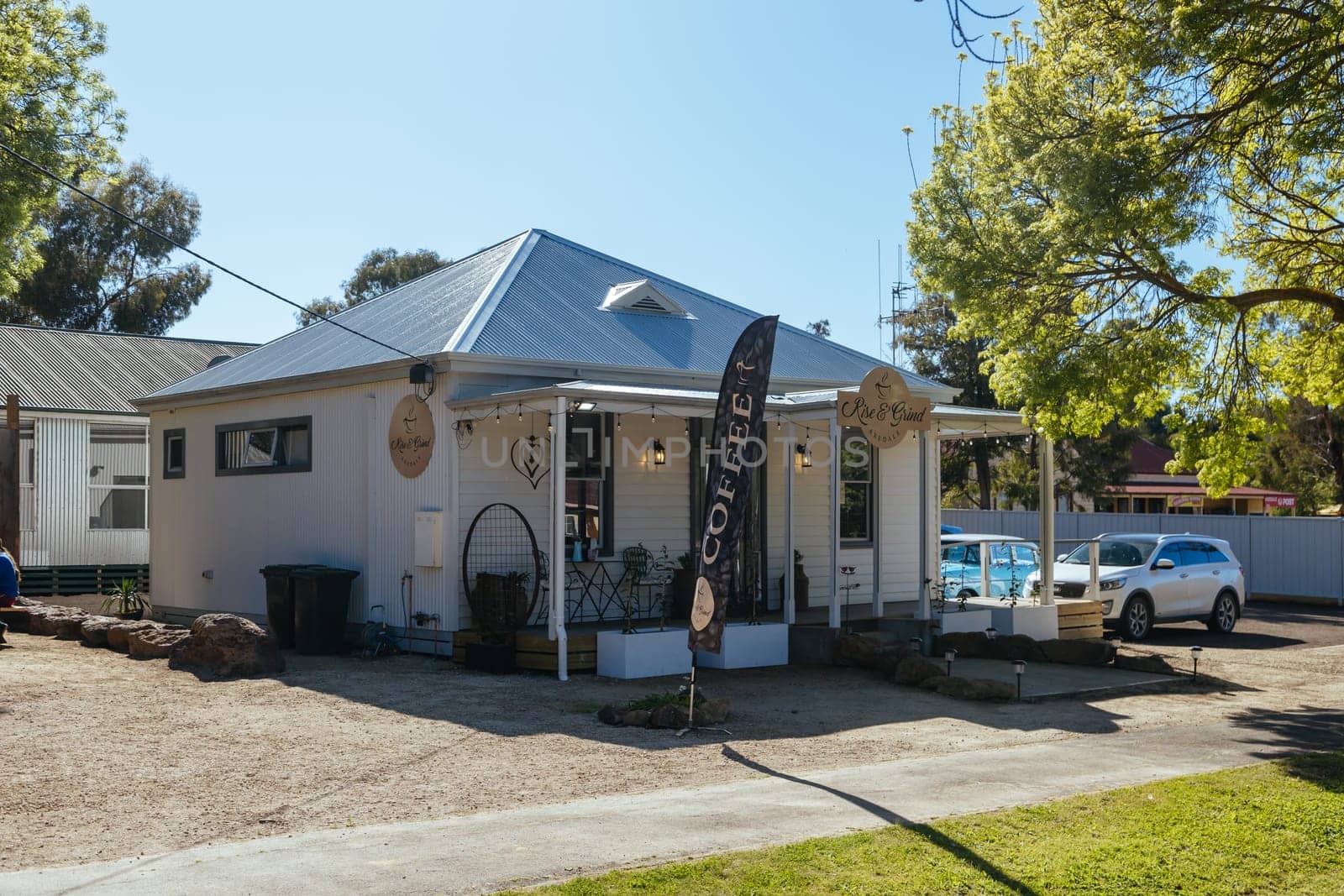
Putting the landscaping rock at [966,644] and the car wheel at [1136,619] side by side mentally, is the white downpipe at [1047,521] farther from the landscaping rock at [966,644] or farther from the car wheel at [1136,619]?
the landscaping rock at [966,644]

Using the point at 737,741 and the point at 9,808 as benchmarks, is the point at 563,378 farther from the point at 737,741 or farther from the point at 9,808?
the point at 9,808

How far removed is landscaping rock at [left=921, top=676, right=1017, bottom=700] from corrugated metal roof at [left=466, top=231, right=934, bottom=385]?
5.16m

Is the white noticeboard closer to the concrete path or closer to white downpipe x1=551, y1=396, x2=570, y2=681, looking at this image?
white downpipe x1=551, y1=396, x2=570, y2=681

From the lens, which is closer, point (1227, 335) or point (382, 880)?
point (382, 880)

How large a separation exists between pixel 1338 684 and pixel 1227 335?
4.05 meters

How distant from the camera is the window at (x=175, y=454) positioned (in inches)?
757

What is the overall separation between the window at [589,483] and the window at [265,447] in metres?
3.61

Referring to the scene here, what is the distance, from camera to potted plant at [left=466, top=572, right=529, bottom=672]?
1367cm

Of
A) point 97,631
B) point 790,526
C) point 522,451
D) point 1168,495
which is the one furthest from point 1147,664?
point 1168,495

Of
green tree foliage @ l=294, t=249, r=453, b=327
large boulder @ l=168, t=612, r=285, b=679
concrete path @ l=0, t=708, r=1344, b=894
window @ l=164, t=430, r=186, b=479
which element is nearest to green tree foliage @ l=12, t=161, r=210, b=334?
green tree foliage @ l=294, t=249, r=453, b=327

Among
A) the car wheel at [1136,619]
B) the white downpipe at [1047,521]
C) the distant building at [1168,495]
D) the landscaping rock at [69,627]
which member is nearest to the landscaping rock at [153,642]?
the landscaping rock at [69,627]

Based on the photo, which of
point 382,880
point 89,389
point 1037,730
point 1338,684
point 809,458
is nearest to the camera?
point 382,880

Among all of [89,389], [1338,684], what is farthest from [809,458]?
[89,389]

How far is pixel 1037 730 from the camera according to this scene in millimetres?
10938
